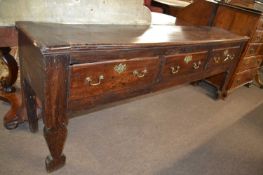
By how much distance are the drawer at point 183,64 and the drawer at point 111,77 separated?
0.11 meters

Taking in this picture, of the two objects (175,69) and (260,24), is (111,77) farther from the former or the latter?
(260,24)

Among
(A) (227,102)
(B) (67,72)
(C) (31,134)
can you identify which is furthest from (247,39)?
(C) (31,134)

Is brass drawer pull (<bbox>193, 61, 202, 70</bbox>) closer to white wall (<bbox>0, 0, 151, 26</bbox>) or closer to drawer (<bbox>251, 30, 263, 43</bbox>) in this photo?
white wall (<bbox>0, 0, 151, 26</bbox>)

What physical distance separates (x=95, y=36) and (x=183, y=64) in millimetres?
651

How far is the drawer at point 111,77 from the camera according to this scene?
3.43 feet

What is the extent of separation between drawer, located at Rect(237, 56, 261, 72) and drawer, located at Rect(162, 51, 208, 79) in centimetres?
89

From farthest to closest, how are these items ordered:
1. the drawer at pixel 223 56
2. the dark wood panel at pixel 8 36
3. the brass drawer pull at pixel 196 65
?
the drawer at pixel 223 56, the brass drawer pull at pixel 196 65, the dark wood panel at pixel 8 36

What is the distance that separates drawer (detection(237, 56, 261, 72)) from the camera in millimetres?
2409

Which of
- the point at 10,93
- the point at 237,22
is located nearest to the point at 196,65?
the point at 237,22

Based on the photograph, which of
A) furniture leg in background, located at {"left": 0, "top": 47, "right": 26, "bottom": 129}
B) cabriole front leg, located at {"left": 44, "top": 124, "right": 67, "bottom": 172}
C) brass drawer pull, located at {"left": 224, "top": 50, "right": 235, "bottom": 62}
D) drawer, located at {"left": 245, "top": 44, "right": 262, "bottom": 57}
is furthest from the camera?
drawer, located at {"left": 245, "top": 44, "right": 262, "bottom": 57}

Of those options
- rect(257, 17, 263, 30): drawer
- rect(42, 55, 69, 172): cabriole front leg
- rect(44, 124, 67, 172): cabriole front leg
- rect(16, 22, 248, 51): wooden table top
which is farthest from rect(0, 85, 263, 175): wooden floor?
rect(257, 17, 263, 30): drawer

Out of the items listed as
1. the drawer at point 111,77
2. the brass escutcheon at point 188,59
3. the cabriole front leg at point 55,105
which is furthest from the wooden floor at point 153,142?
the brass escutcheon at point 188,59

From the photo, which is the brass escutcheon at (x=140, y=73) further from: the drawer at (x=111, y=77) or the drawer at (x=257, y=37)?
the drawer at (x=257, y=37)

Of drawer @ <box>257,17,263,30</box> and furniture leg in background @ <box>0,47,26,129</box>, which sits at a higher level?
drawer @ <box>257,17,263,30</box>
